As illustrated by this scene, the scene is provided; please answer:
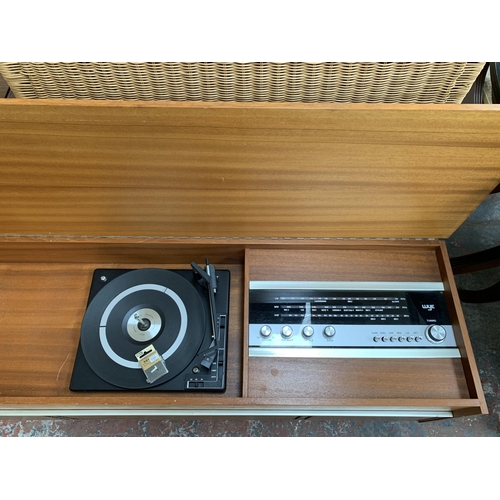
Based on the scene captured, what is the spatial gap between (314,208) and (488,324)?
3.38 feet

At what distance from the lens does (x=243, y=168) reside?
82 centimetres

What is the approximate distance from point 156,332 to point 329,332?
0.39 meters

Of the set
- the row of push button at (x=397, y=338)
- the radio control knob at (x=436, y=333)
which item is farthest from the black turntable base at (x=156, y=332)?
the radio control knob at (x=436, y=333)

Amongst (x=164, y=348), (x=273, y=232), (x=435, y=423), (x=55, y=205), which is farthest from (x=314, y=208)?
(x=435, y=423)

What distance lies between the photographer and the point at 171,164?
81 centimetres

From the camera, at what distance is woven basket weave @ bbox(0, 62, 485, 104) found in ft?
2.23

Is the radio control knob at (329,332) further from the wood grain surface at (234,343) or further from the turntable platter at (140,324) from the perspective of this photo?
the turntable platter at (140,324)

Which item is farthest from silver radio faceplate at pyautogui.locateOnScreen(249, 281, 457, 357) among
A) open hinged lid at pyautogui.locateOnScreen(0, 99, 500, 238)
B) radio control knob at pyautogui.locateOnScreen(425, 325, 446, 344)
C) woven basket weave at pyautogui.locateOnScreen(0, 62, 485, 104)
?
woven basket weave at pyautogui.locateOnScreen(0, 62, 485, 104)

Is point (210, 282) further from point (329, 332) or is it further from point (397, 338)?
point (397, 338)

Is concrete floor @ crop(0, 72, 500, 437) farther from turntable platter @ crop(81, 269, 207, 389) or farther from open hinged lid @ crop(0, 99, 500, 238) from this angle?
open hinged lid @ crop(0, 99, 500, 238)

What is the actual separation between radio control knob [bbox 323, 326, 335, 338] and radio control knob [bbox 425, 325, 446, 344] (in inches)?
8.5

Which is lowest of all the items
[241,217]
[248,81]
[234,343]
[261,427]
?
[261,427]

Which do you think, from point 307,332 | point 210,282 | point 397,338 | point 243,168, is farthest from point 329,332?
point 243,168

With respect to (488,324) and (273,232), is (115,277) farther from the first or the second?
(488,324)
